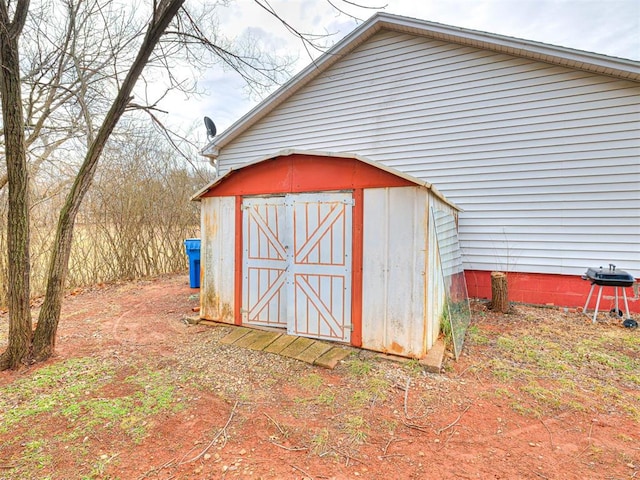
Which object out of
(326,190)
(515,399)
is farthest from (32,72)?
(515,399)

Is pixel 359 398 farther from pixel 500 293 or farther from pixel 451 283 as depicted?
pixel 500 293

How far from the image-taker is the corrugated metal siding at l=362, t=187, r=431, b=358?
3.62 metres

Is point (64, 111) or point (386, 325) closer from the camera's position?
point (386, 325)

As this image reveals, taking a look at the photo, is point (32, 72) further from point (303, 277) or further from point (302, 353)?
point (302, 353)

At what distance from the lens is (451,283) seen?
4.81 meters

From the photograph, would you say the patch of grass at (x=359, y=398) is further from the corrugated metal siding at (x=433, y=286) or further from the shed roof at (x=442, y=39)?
the shed roof at (x=442, y=39)

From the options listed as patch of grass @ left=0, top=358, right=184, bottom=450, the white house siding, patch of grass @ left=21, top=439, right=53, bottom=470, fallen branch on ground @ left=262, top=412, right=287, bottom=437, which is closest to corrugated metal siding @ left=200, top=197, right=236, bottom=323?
the white house siding

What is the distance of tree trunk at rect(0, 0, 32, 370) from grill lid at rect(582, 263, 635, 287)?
25.3ft

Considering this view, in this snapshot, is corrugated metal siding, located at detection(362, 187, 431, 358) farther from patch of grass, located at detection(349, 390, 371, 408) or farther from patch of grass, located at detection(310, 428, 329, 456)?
patch of grass, located at detection(310, 428, 329, 456)

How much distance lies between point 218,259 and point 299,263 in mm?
1473

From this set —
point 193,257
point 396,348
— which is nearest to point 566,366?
point 396,348

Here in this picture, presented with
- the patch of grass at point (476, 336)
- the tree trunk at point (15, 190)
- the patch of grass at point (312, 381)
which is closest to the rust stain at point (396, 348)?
the patch of grass at point (312, 381)

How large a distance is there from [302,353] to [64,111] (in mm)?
6749

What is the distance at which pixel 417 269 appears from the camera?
3627mm
